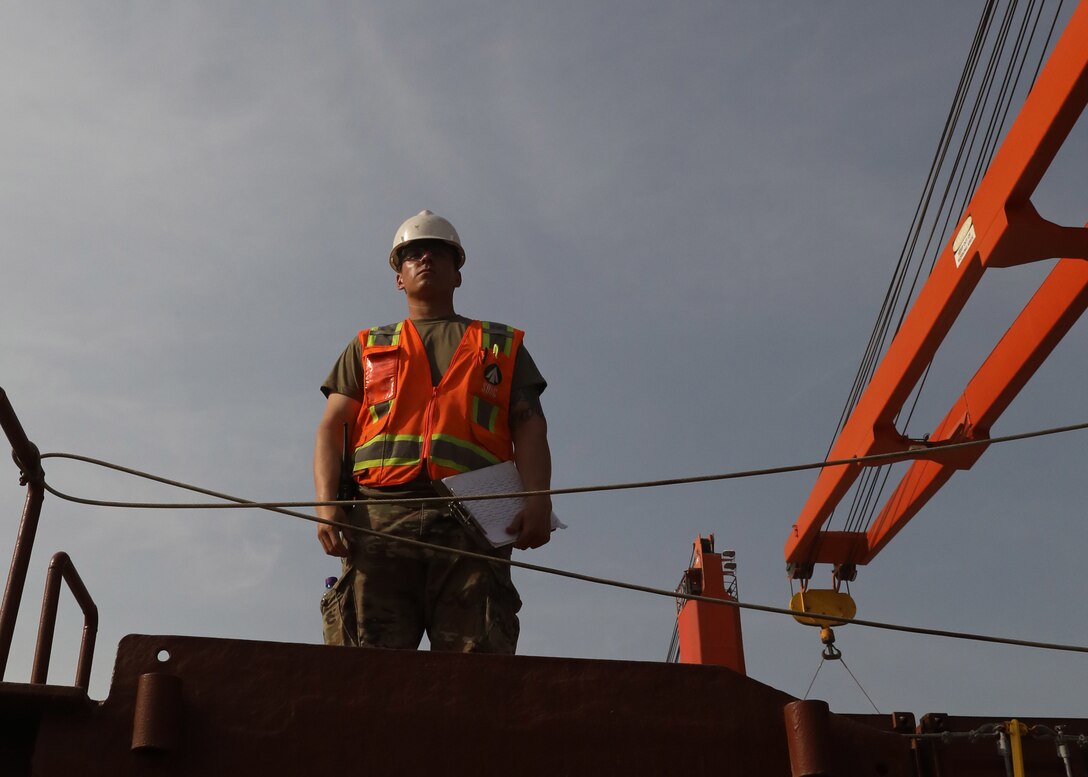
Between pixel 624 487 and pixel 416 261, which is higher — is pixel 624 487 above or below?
below

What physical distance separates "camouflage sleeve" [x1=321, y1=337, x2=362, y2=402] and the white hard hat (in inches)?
18.0

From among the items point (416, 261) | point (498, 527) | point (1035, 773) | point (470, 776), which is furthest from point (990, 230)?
point (470, 776)

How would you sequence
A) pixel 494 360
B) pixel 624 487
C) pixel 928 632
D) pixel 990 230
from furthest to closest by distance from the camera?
pixel 990 230 < pixel 494 360 < pixel 624 487 < pixel 928 632

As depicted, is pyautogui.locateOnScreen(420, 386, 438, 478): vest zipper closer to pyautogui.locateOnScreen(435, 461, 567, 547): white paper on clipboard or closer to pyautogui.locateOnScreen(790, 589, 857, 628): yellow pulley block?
pyautogui.locateOnScreen(435, 461, 567, 547): white paper on clipboard

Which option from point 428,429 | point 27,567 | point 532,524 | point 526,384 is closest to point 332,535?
point 428,429

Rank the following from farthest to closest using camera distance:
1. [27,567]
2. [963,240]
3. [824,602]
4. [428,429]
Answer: [824,602], [963,240], [428,429], [27,567]

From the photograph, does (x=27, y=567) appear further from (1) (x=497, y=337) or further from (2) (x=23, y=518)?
(1) (x=497, y=337)

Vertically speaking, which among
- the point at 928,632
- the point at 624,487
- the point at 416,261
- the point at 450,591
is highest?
the point at 416,261

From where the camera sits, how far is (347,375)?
14.2 feet

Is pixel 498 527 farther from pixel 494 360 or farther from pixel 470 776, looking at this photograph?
pixel 470 776

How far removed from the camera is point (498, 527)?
3830mm

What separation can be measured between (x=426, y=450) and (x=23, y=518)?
1386mm

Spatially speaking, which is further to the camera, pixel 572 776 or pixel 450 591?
pixel 450 591

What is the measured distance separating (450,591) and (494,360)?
908mm
